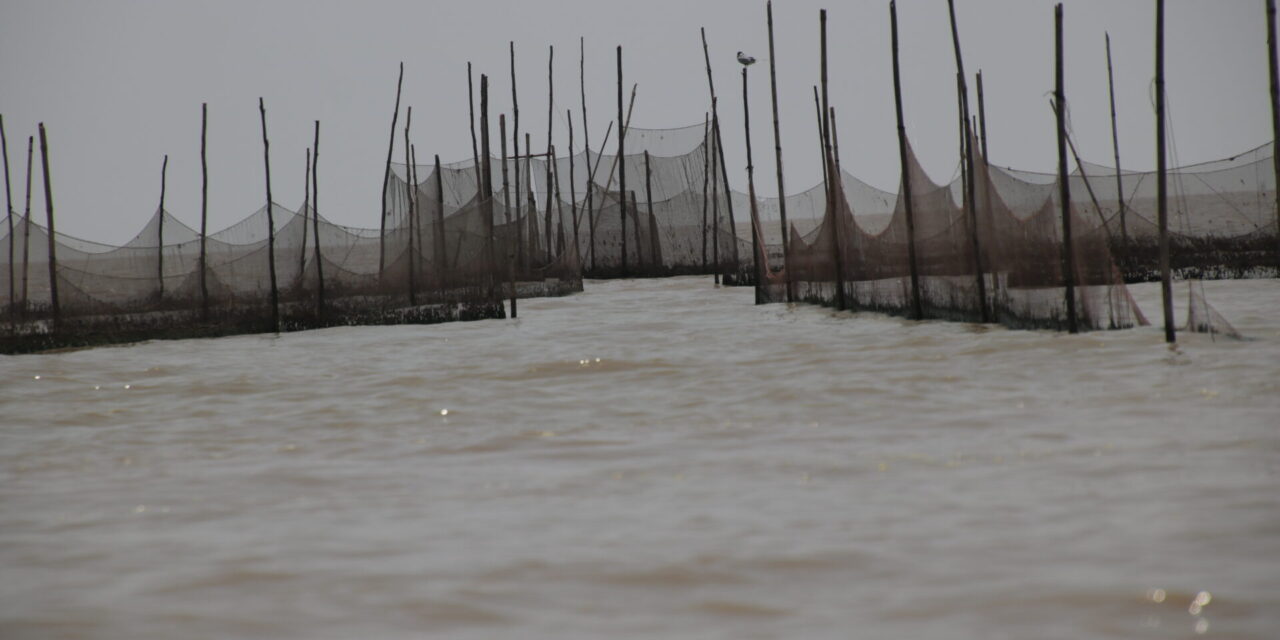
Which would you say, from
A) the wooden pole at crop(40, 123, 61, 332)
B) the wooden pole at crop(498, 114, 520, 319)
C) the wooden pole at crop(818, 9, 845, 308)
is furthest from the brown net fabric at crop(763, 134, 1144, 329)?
the wooden pole at crop(40, 123, 61, 332)

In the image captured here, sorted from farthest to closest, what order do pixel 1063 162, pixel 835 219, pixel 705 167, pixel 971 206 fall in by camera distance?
pixel 705 167, pixel 835 219, pixel 971 206, pixel 1063 162

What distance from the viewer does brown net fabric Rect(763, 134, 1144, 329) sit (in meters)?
8.19

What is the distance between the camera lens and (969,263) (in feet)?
31.3

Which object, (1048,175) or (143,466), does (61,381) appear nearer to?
(143,466)

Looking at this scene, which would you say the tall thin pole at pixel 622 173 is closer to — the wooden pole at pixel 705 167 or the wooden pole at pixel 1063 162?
the wooden pole at pixel 705 167

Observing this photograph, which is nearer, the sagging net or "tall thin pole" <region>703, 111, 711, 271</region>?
the sagging net

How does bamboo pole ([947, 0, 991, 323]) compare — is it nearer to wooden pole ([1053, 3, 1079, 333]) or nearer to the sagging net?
wooden pole ([1053, 3, 1079, 333])

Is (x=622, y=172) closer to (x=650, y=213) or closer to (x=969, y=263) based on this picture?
(x=650, y=213)

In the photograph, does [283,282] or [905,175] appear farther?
[283,282]

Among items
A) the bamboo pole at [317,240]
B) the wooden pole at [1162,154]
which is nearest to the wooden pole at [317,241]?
the bamboo pole at [317,240]

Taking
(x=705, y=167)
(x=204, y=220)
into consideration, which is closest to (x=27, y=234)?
(x=204, y=220)

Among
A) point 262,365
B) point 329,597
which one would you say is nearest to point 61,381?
point 262,365

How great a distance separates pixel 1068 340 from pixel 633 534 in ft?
15.8

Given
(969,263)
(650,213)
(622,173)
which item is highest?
(622,173)
